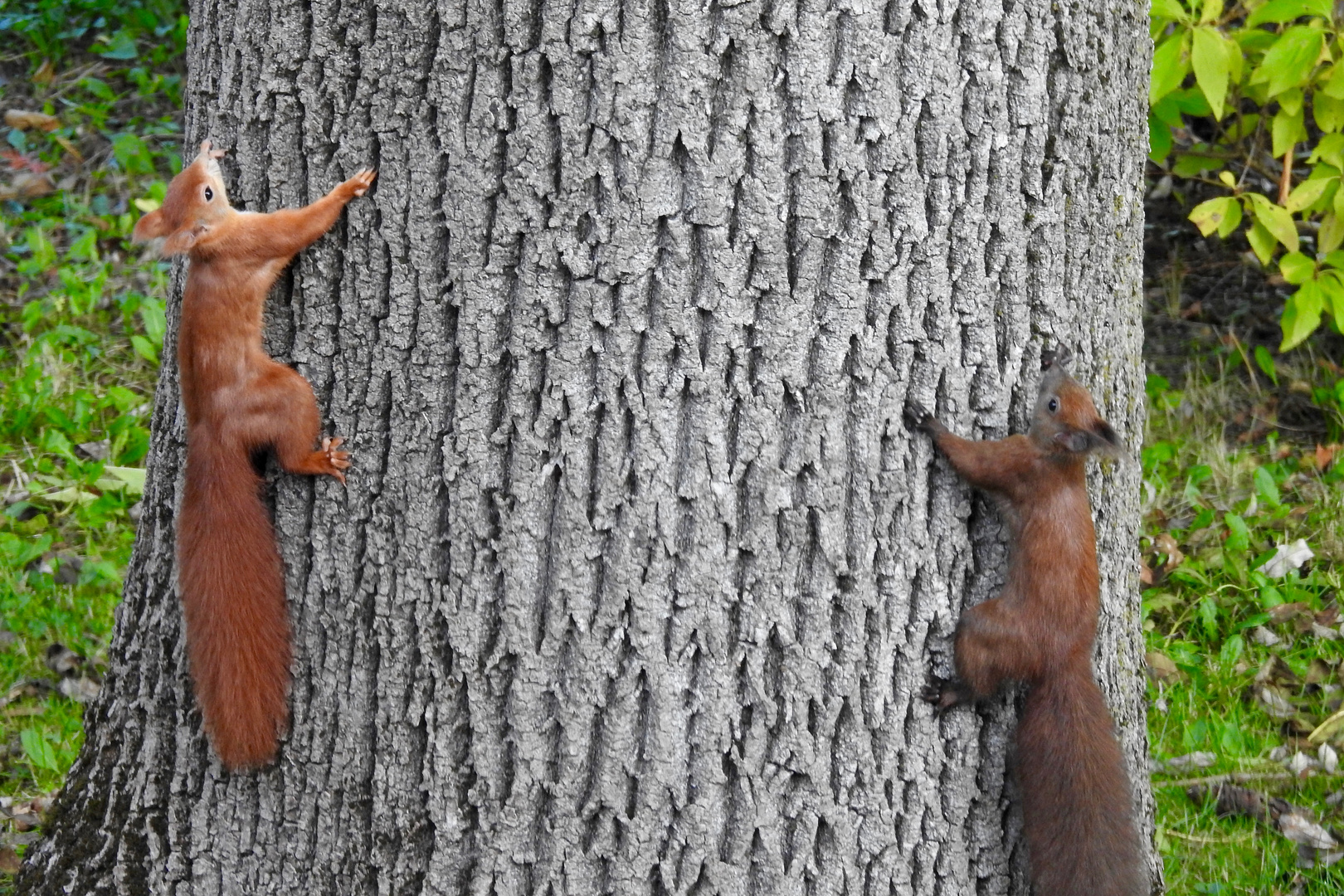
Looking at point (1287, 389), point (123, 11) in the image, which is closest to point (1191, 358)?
point (1287, 389)

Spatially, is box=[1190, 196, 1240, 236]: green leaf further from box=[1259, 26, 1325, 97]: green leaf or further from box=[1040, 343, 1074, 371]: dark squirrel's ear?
box=[1040, 343, 1074, 371]: dark squirrel's ear

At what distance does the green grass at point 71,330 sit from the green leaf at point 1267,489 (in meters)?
3.58

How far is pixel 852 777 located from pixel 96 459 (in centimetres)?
337

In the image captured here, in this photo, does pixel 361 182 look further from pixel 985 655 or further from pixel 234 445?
pixel 985 655

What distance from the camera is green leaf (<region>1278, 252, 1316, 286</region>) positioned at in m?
3.84

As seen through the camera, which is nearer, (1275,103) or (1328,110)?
(1328,110)

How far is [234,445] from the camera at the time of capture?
203cm

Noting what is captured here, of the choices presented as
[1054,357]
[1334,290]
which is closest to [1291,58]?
[1334,290]

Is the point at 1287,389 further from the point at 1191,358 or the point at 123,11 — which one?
the point at 123,11

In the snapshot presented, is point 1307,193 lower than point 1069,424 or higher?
higher

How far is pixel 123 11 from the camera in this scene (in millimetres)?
6711

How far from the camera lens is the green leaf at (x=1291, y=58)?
3463 mm

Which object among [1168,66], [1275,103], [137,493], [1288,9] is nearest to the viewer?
[1288,9]

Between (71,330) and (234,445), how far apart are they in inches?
132
